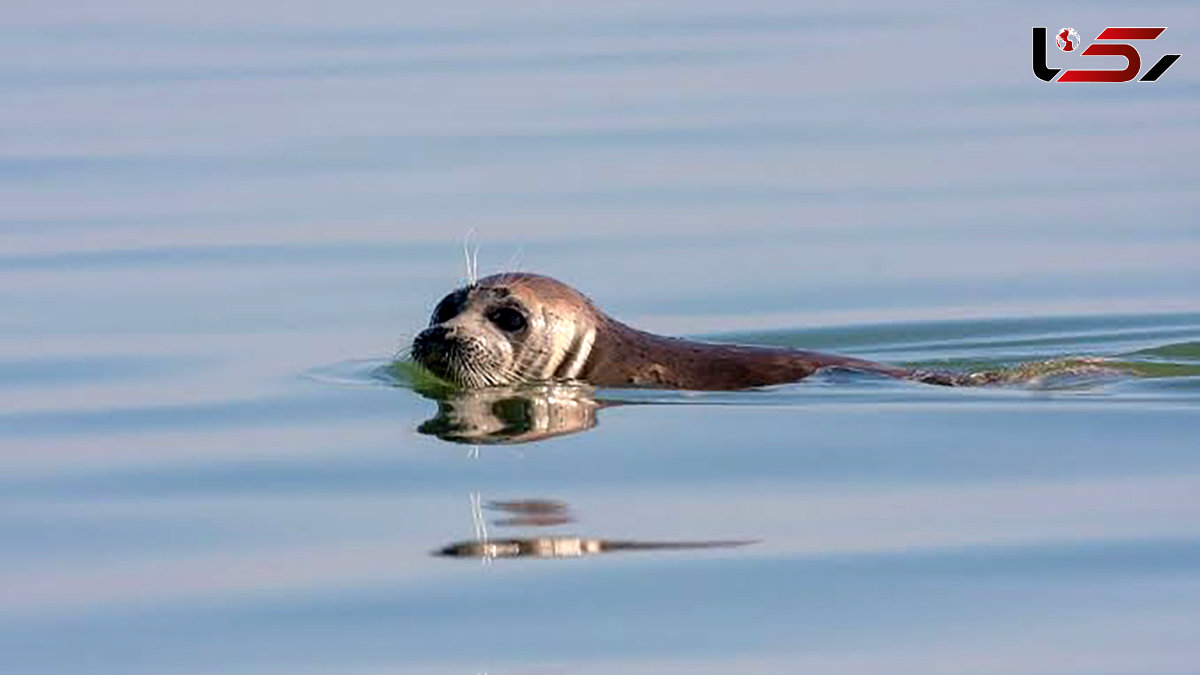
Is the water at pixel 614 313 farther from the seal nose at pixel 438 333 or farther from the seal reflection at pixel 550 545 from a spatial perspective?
the seal nose at pixel 438 333

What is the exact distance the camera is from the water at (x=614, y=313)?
33.7 ft

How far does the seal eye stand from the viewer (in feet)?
49.7

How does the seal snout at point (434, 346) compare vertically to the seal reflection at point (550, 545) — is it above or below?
above

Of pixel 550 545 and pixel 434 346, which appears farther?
pixel 434 346

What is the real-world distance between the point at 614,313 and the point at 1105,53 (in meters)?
9.25

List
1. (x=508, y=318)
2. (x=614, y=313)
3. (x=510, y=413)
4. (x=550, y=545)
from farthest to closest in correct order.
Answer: (x=614, y=313) < (x=508, y=318) < (x=510, y=413) < (x=550, y=545)

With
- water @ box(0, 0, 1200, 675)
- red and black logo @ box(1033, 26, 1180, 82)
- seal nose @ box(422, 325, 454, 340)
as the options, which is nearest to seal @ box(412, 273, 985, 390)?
seal nose @ box(422, 325, 454, 340)

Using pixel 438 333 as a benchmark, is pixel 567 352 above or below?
below

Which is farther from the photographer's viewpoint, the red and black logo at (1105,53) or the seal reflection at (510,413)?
the red and black logo at (1105,53)

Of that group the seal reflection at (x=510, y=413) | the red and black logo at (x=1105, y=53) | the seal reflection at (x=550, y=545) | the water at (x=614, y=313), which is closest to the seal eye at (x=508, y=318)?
the seal reflection at (x=510, y=413)

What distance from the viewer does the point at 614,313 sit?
16.8 meters

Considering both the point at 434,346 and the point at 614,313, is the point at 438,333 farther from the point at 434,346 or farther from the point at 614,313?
the point at 614,313

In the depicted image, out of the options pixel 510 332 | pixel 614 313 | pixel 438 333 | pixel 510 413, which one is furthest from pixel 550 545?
pixel 614 313

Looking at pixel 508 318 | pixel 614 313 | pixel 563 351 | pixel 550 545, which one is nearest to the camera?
pixel 550 545
